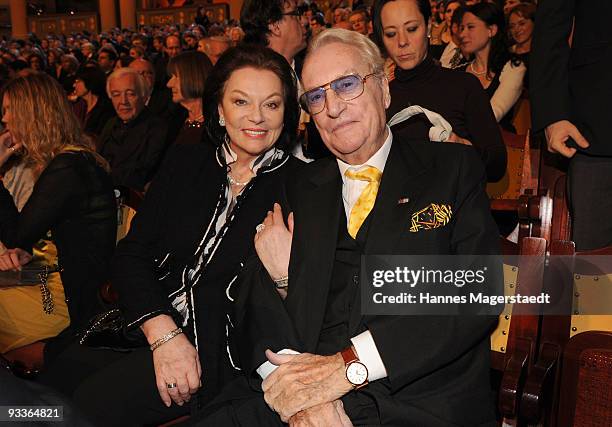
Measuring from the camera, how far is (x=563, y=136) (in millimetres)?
2283

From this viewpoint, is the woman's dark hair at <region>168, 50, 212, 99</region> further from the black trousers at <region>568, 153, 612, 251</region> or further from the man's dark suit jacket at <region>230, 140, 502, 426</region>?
the black trousers at <region>568, 153, 612, 251</region>

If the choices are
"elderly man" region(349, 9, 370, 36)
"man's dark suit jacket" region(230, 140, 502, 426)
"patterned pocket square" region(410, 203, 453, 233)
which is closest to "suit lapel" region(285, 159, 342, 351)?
"man's dark suit jacket" region(230, 140, 502, 426)

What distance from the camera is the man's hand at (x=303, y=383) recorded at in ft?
5.49

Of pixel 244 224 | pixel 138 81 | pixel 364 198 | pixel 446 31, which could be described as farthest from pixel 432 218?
pixel 446 31

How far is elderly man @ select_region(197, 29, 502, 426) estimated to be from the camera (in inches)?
65.6

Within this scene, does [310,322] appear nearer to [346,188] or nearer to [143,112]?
[346,188]

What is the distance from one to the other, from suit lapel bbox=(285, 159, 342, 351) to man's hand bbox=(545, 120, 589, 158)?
0.87m

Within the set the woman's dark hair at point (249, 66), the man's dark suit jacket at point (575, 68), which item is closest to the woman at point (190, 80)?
the woman's dark hair at point (249, 66)

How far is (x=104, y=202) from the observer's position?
2.96 m

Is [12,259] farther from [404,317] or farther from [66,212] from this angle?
[404,317]

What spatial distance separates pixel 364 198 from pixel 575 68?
101cm

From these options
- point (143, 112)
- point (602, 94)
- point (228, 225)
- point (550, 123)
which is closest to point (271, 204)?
point (228, 225)

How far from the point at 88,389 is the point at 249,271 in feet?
2.36

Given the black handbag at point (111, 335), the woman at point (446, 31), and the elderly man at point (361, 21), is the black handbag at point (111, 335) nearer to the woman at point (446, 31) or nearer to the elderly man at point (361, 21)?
the woman at point (446, 31)
